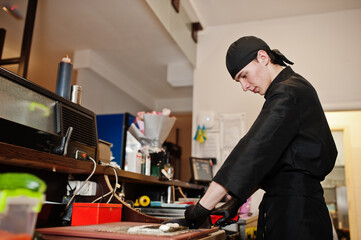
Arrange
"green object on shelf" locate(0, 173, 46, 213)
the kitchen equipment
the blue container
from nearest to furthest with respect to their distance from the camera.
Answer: "green object on shelf" locate(0, 173, 46, 213)
the kitchen equipment
the blue container

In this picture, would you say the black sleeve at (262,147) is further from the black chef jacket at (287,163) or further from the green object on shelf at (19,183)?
the green object on shelf at (19,183)

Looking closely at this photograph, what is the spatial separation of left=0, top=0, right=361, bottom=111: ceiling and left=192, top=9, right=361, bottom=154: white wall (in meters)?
0.12

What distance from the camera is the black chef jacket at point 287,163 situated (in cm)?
96

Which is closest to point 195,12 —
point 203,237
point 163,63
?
point 163,63

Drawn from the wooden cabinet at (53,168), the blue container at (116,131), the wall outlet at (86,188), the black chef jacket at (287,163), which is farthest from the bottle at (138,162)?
the blue container at (116,131)

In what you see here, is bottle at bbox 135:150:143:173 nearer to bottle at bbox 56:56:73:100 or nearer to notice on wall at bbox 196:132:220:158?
bottle at bbox 56:56:73:100

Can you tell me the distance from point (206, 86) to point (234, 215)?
271 cm

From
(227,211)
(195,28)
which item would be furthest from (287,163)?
(195,28)

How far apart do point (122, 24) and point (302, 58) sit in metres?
1.94

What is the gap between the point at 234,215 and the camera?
116 cm

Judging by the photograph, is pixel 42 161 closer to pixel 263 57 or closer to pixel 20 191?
pixel 20 191

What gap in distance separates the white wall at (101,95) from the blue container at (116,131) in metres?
0.68

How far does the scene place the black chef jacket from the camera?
3.14 feet

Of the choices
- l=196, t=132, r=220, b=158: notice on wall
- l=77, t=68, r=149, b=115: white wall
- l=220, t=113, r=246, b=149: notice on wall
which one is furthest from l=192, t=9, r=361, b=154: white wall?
l=77, t=68, r=149, b=115: white wall
